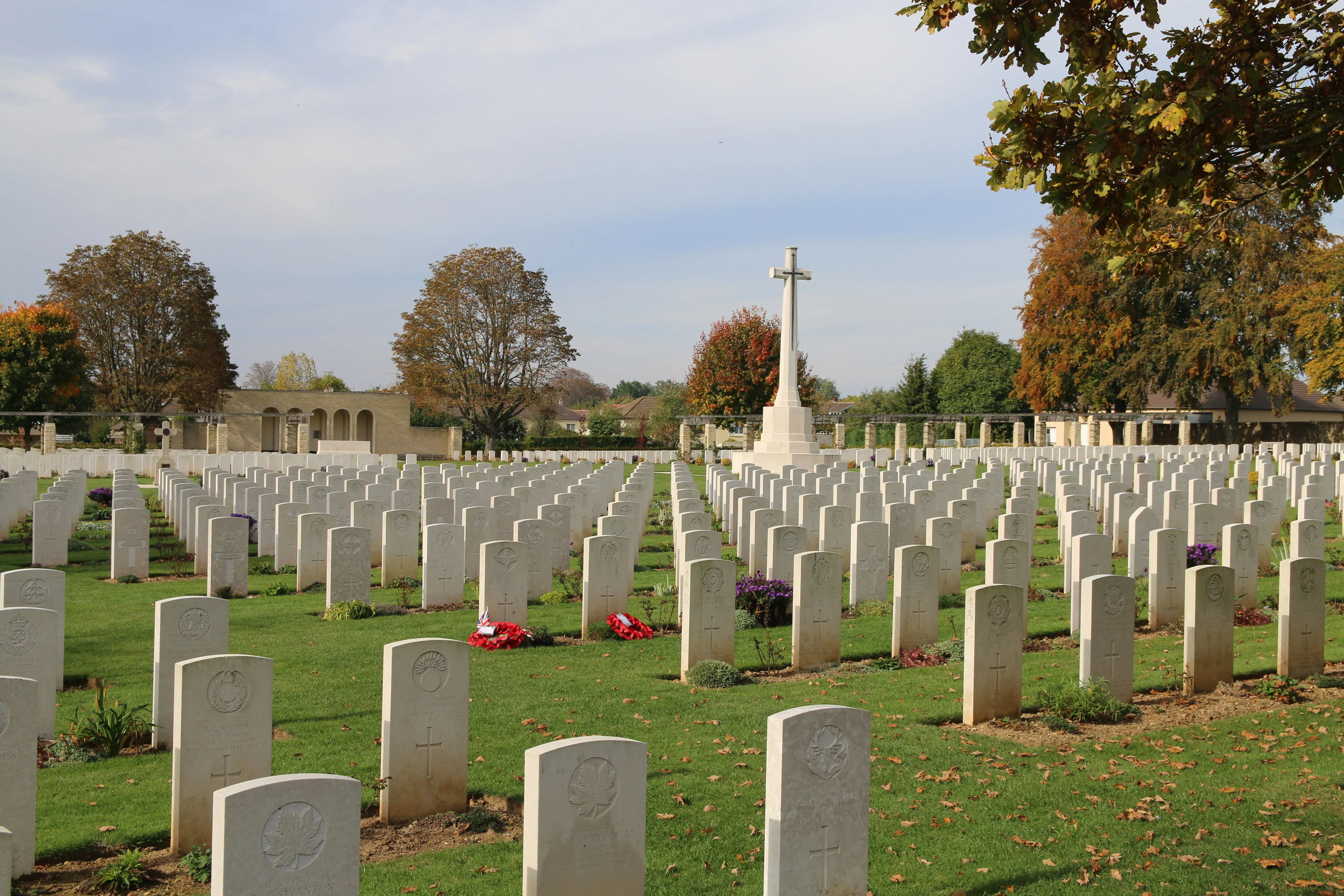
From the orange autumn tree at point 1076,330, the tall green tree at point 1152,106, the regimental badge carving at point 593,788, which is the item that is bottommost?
the regimental badge carving at point 593,788

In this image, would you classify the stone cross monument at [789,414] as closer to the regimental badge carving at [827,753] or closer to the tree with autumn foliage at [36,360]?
the regimental badge carving at [827,753]

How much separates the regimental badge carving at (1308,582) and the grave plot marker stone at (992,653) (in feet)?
9.24

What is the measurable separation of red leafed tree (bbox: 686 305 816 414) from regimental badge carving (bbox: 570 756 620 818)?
54813 millimetres

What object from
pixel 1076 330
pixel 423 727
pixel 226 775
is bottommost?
pixel 226 775

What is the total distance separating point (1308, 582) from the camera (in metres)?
8.25

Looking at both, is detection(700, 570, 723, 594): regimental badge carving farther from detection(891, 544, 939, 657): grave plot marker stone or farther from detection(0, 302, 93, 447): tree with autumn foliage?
detection(0, 302, 93, 447): tree with autumn foliage

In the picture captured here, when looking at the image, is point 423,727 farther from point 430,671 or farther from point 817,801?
point 817,801

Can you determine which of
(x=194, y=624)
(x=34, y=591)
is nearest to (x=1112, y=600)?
(x=194, y=624)

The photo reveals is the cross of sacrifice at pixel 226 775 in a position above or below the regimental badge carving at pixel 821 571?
below

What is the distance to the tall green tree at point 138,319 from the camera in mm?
51375

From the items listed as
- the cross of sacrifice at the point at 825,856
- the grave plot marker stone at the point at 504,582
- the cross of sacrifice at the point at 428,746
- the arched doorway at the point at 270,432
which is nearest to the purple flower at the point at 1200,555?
the grave plot marker stone at the point at 504,582

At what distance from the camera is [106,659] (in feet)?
29.2

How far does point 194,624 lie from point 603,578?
14.2ft

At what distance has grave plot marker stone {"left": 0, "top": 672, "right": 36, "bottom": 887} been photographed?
4.66 metres
